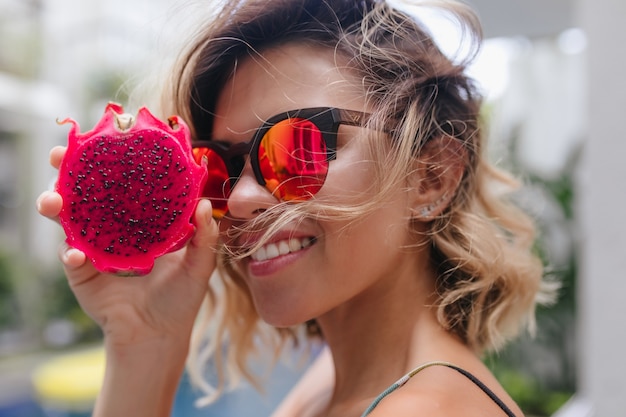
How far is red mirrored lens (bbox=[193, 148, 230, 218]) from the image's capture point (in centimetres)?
116

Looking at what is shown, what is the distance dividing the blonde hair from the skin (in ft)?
0.10

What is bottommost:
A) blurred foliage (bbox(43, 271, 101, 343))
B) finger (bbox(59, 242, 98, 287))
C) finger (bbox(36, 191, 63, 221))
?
blurred foliage (bbox(43, 271, 101, 343))

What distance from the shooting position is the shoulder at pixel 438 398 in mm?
904

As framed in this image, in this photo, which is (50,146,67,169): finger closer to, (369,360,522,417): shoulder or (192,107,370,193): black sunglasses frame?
(192,107,370,193): black sunglasses frame

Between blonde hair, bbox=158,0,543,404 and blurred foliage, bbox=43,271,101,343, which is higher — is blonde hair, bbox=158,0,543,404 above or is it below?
above

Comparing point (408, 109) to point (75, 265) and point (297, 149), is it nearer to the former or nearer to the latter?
point (297, 149)

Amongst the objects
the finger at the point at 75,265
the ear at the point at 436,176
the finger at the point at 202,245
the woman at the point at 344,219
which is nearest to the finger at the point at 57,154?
the woman at the point at 344,219

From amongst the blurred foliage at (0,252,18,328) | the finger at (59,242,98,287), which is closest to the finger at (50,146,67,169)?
the finger at (59,242,98,287)

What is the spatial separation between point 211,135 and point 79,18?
7.59 meters

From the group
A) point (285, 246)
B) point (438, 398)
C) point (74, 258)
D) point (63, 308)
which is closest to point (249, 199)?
point (285, 246)

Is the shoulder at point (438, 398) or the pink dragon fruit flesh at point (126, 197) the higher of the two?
the pink dragon fruit flesh at point (126, 197)

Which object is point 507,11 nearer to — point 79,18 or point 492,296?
→ point 492,296

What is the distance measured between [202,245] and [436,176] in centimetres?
46

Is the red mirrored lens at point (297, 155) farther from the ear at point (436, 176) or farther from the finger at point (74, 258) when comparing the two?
the finger at point (74, 258)
